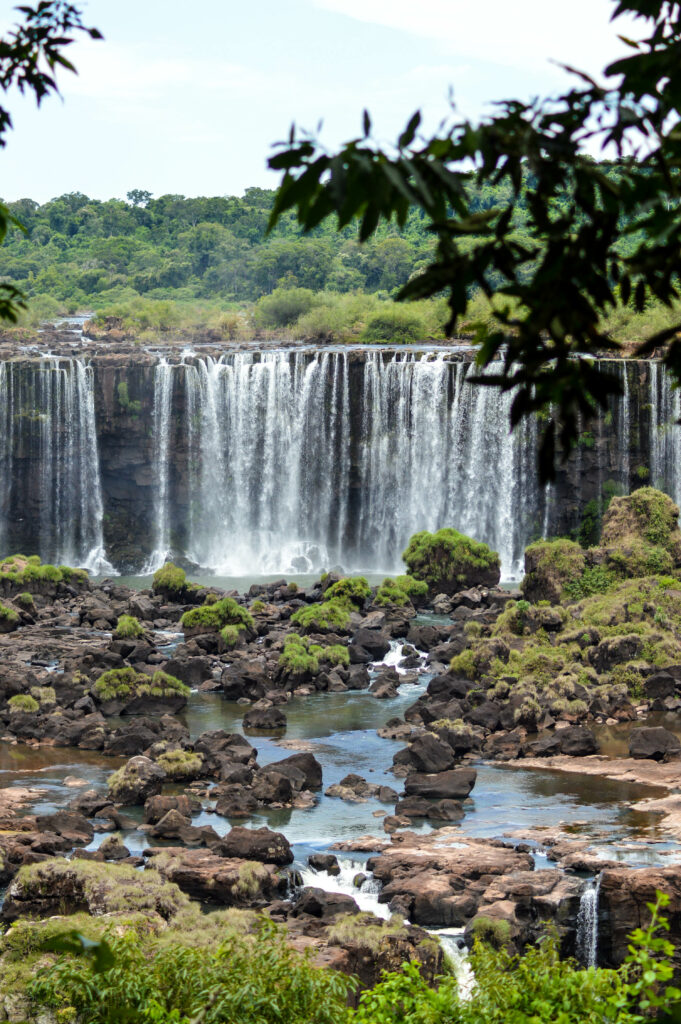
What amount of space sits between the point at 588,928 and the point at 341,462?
3296 cm

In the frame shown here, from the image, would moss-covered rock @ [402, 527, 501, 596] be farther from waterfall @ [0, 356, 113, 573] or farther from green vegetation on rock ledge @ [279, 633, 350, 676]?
waterfall @ [0, 356, 113, 573]

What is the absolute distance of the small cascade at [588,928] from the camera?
41.2 feet

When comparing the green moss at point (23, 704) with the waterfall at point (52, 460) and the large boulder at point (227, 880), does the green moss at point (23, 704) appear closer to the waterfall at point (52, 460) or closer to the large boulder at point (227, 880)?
the large boulder at point (227, 880)

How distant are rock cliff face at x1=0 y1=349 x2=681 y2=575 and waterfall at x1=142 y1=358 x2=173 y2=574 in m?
0.06

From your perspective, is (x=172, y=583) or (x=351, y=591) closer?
(x=351, y=591)

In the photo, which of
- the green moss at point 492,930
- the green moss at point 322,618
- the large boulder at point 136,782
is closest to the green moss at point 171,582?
the green moss at point 322,618

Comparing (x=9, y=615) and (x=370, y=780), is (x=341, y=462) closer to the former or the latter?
(x=9, y=615)

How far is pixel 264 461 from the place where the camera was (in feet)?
151

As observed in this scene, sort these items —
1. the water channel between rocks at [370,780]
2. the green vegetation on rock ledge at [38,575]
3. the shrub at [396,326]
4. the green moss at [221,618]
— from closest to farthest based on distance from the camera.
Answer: the water channel between rocks at [370,780] < the green moss at [221,618] < the green vegetation on rock ledge at [38,575] < the shrub at [396,326]

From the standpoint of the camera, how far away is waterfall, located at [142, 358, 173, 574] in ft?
151

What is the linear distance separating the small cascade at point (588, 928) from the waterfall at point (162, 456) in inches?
1331

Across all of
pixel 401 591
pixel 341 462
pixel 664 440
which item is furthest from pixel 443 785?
pixel 341 462

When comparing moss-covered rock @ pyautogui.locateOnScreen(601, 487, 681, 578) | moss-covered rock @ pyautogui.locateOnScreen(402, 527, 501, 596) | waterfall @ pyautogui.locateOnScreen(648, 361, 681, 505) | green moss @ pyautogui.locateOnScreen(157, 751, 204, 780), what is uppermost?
waterfall @ pyautogui.locateOnScreen(648, 361, 681, 505)

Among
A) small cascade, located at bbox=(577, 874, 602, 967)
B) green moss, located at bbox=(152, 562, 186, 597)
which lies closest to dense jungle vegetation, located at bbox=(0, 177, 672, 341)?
green moss, located at bbox=(152, 562, 186, 597)
